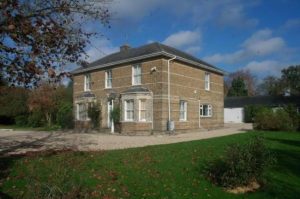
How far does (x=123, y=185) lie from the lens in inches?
304

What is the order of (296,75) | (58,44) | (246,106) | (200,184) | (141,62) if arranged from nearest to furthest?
(58,44), (200,184), (141,62), (246,106), (296,75)

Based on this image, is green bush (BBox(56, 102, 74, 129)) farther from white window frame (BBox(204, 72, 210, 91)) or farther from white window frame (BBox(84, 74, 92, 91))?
white window frame (BBox(204, 72, 210, 91))

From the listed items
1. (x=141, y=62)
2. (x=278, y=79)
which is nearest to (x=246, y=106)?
(x=278, y=79)

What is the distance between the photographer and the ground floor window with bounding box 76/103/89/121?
3131cm

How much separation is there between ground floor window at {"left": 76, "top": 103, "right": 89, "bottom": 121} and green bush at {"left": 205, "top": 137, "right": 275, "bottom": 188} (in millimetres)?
24672

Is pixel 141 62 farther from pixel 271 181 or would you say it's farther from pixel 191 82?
pixel 271 181

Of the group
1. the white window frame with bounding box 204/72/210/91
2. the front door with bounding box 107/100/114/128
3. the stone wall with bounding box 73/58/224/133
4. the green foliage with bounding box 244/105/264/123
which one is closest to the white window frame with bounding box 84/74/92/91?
the stone wall with bounding box 73/58/224/133

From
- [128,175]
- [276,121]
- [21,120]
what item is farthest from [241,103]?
[128,175]

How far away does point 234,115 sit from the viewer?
177 ft

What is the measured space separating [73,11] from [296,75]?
63220 millimetres

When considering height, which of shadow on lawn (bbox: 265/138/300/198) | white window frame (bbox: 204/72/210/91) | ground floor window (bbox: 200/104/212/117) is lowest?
shadow on lawn (bbox: 265/138/300/198)

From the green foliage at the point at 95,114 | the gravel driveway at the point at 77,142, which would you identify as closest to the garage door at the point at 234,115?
the green foliage at the point at 95,114

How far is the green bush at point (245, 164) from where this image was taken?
7.46 metres

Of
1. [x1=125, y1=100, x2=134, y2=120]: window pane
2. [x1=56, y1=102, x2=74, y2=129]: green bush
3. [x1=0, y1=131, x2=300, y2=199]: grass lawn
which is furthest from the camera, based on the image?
[x1=56, y1=102, x2=74, y2=129]: green bush
